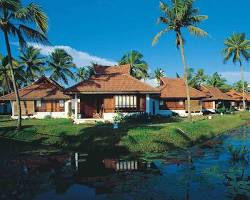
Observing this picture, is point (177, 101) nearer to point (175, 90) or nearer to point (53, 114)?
point (175, 90)

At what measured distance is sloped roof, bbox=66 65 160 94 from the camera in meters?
32.1

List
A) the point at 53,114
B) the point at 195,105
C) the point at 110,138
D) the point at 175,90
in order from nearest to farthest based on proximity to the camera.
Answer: the point at 110,138, the point at 53,114, the point at 195,105, the point at 175,90

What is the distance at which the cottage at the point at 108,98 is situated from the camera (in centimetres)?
3222

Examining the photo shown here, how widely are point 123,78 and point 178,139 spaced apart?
13.2m

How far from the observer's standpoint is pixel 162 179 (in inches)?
549

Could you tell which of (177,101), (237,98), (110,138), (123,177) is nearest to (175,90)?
(177,101)

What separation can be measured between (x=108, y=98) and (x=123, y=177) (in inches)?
752

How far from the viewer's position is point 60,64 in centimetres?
5706

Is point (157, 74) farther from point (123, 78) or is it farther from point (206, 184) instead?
point (206, 184)

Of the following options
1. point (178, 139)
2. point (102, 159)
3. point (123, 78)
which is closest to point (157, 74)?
point (123, 78)

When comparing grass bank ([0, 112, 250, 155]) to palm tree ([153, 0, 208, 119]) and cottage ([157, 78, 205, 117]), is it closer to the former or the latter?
palm tree ([153, 0, 208, 119])

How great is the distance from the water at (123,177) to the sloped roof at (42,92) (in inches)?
915

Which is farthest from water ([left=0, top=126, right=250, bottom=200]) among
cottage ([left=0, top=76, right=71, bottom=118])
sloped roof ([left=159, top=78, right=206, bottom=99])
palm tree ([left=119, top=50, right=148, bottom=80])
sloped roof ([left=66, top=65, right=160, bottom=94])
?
palm tree ([left=119, top=50, right=148, bottom=80])

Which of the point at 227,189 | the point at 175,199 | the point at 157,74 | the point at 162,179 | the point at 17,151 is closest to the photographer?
the point at 175,199
